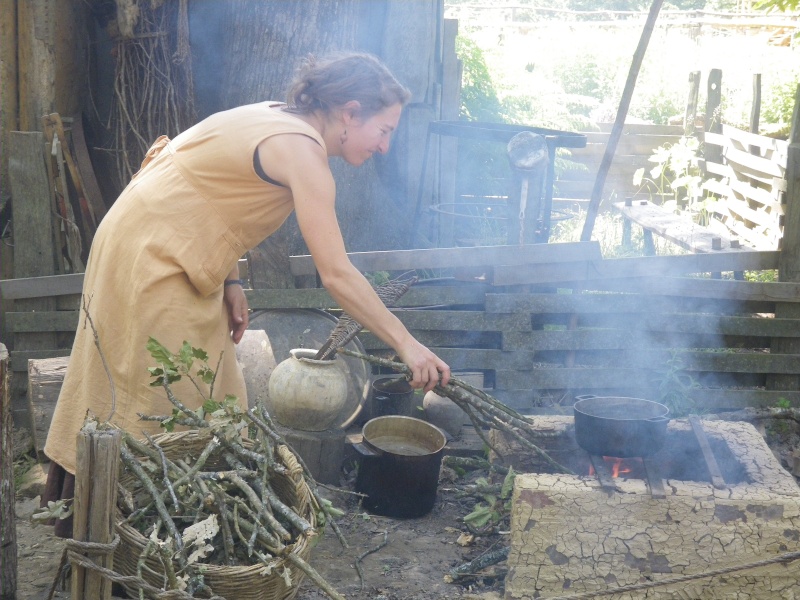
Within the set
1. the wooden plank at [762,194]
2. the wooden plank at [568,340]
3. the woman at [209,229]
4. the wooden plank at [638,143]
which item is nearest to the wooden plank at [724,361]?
the wooden plank at [568,340]

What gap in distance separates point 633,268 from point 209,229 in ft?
11.2

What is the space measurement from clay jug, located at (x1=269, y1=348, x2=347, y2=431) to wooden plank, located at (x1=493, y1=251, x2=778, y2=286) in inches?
58.1

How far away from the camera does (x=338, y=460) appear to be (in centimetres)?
466

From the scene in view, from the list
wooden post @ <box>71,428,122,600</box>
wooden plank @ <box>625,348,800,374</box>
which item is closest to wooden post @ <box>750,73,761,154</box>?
wooden plank @ <box>625,348,800,374</box>

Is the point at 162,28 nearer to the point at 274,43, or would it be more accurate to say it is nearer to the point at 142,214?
the point at 274,43

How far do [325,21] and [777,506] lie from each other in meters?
4.29

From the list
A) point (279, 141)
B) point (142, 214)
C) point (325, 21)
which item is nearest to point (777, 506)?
point (279, 141)

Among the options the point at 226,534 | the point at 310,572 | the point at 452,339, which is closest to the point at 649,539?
the point at 310,572

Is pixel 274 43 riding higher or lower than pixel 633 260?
higher

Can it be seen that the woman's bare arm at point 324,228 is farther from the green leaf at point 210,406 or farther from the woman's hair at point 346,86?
the green leaf at point 210,406

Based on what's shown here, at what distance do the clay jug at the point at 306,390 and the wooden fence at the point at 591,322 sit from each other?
35.4 inches

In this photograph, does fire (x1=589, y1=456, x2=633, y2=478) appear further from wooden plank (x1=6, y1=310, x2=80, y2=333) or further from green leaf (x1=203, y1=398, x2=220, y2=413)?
wooden plank (x1=6, y1=310, x2=80, y2=333)

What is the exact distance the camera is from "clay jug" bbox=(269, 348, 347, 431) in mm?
4391

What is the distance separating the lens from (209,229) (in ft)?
9.86
